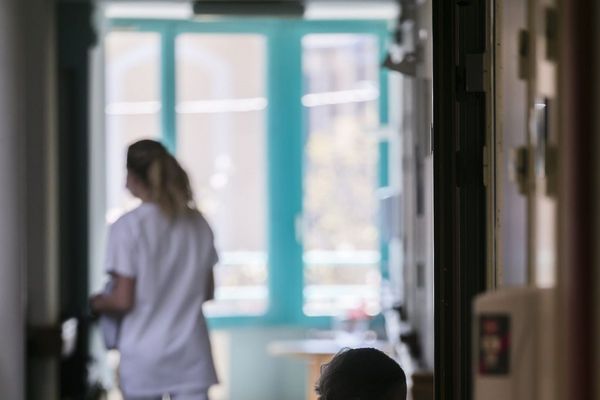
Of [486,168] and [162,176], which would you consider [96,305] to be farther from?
[486,168]

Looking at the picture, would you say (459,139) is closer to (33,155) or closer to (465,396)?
(465,396)

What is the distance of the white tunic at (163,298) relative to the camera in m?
3.68

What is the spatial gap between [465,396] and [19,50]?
6.95 feet

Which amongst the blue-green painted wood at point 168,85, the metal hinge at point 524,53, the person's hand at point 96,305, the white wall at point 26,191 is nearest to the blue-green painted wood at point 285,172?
the blue-green painted wood at point 168,85

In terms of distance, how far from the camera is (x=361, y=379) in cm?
226

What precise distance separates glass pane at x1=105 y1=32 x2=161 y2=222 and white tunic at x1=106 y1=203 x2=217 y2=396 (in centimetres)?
262

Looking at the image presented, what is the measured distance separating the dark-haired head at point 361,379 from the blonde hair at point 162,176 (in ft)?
4.89

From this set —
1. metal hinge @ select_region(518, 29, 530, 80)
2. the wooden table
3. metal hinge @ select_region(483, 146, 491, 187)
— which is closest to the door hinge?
metal hinge @ select_region(483, 146, 491, 187)

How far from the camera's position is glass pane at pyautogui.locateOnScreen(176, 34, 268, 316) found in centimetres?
634

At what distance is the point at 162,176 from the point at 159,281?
1.13ft

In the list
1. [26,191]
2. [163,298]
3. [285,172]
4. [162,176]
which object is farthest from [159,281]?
[285,172]

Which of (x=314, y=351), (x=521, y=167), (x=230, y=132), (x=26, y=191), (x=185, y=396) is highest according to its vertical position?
(x=230, y=132)

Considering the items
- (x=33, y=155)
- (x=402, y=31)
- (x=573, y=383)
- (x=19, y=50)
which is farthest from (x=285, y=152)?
(x=573, y=383)

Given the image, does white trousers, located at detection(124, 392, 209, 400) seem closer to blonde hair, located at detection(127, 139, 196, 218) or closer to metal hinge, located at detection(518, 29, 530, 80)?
blonde hair, located at detection(127, 139, 196, 218)
